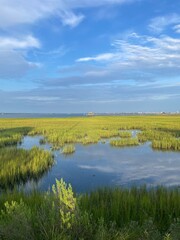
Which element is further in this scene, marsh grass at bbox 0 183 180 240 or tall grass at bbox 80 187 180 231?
tall grass at bbox 80 187 180 231

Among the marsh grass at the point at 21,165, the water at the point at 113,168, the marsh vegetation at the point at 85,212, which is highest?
the marsh vegetation at the point at 85,212

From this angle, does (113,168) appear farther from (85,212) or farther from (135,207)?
(85,212)

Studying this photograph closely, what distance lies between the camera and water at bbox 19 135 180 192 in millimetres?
14070

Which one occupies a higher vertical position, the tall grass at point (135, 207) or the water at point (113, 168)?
the tall grass at point (135, 207)

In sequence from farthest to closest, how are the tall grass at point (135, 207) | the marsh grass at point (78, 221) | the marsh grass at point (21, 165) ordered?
1. the marsh grass at point (21, 165)
2. the tall grass at point (135, 207)
3. the marsh grass at point (78, 221)

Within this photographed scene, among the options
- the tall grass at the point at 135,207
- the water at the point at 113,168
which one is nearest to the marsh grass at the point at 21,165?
the water at the point at 113,168

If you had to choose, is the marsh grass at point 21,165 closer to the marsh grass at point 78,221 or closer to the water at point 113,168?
the water at point 113,168

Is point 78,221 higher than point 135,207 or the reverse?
higher

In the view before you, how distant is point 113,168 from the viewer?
17.5 m

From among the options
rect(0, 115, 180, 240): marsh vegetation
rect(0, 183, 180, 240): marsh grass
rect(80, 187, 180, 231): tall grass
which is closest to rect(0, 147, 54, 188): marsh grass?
rect(0, 115, 180, 240): marsh vegetation

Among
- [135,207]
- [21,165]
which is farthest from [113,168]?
[135,207]

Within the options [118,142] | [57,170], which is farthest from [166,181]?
[118,142]

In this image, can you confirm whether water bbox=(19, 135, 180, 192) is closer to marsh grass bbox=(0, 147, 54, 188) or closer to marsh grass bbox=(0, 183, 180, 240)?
marsh grass bbox=(0, 147, 54, 188)

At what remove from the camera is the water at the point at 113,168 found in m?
14.1
